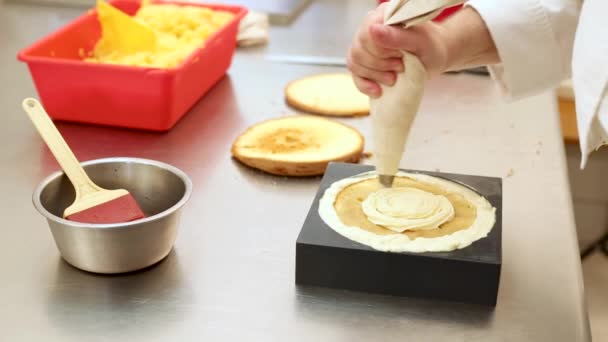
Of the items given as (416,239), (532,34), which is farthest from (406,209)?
(532,34)

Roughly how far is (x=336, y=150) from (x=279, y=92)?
32 centimetres

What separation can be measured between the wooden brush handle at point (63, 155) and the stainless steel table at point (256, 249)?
3.3 inches

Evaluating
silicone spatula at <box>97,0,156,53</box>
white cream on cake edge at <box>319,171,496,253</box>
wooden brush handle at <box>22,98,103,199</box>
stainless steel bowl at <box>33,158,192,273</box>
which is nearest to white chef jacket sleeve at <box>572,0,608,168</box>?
white cream on cake edge at <box>319,171,496,253</box>

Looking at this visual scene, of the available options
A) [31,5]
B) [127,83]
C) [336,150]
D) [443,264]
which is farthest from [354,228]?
[31,5]

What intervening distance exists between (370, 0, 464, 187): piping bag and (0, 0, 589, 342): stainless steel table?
0.15 m

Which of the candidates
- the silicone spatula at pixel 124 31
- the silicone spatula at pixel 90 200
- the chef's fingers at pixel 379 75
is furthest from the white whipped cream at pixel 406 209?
the silicone spatula at pixel 124 31

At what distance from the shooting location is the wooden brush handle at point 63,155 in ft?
2.90

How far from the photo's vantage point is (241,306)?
79 centimetres

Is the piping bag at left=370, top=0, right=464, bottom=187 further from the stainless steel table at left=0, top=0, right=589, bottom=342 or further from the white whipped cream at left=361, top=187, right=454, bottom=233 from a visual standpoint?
the stainless steel table at left=0, top=0, right=589, bottom=342

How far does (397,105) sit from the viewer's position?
872 millimetres

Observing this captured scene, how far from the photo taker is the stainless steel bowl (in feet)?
2.63

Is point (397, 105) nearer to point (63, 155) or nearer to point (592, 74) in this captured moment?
point (592, 74)

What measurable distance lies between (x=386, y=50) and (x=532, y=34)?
0.70 feet

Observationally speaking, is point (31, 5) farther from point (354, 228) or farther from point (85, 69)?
point (354, 228)
